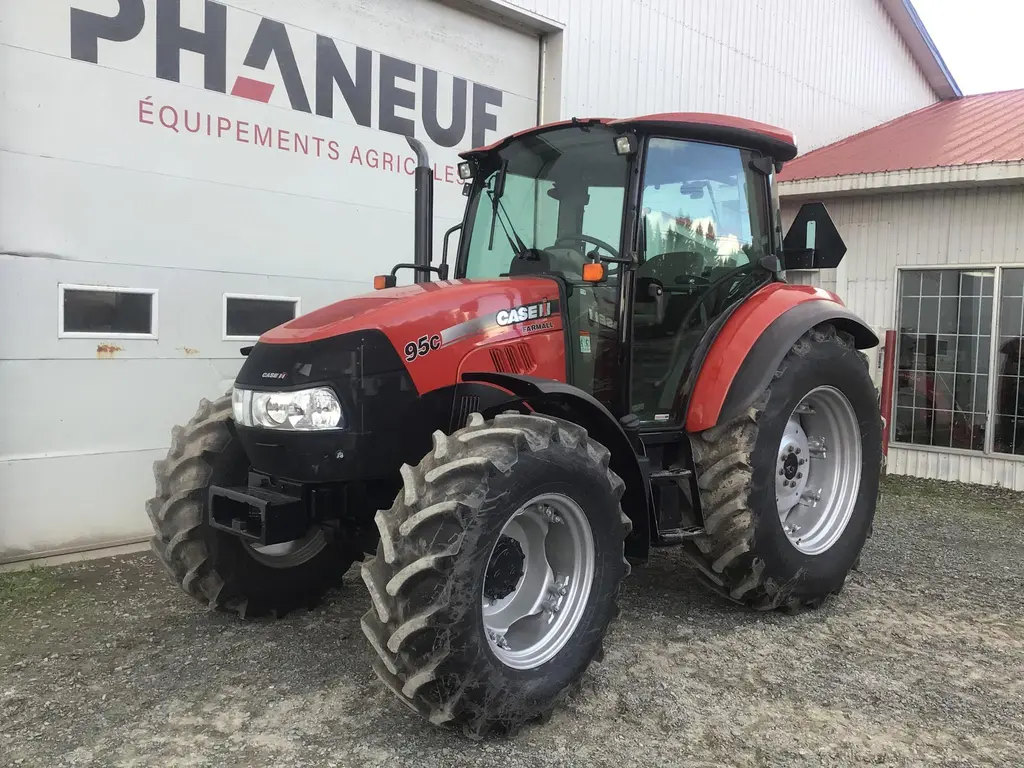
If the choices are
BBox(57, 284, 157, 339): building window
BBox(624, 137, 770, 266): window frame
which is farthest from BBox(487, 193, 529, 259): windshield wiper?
BBox(57, 284, 157, 339): building window

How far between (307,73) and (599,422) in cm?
393

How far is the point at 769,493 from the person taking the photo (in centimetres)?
385

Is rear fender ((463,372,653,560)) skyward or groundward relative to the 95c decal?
groundward

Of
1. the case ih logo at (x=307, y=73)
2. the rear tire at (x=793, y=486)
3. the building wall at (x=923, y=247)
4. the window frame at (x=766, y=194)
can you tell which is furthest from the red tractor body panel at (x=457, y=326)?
the building wall at (x=923, y=247)

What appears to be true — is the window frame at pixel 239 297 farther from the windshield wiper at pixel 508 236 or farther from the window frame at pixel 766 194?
the window frame at pixel 766 194

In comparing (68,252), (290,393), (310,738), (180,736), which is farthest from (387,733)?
(68,252)

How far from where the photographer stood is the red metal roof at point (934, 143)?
7797 mm

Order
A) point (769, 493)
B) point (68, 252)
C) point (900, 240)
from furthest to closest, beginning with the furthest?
point (900, 240)
point (68, 252)
point (769, 493)

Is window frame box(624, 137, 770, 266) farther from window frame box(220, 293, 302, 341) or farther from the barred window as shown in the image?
the barred window

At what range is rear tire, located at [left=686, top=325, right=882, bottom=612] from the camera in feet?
12.4

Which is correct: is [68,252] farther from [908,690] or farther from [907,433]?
[907,433]

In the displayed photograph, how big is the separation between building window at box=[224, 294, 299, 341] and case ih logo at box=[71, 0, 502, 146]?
1.36 m

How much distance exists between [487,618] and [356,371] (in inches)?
40.3

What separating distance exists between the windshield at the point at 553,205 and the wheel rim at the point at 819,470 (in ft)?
4.60
